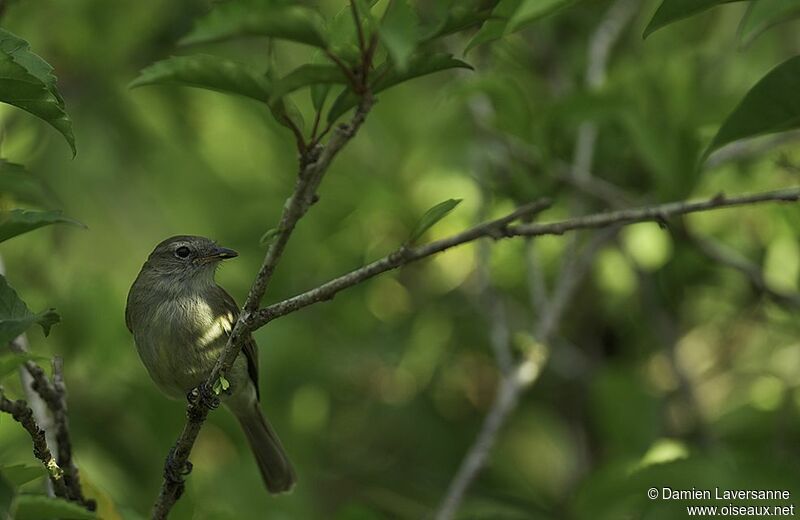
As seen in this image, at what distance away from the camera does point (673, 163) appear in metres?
3.77

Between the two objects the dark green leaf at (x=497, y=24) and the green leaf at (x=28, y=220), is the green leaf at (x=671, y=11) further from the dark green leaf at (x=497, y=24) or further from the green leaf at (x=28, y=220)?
the green leaf at (x=28, y=220)

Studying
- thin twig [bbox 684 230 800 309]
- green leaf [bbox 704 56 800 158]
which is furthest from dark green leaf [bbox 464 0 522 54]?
thin twig [bbox 684 230 800 309]

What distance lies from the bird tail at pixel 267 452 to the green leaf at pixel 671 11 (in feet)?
8.70

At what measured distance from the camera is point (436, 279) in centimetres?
544

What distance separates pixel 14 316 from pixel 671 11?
61.2 inches

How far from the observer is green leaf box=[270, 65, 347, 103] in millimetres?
1880

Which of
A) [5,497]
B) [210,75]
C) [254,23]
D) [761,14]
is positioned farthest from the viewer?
[761,14]

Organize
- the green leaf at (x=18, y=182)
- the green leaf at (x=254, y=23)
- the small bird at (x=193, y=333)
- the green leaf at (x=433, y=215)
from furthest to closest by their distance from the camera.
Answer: the small bird at (x=193, y=333)
the green leaf at (x=18, y=182)
the green leaf at (x=433, y=215)
the green leaf at (x=254, y=23)

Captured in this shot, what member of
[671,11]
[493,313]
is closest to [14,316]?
[671,11]

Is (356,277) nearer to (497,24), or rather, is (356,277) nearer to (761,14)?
(497,24)

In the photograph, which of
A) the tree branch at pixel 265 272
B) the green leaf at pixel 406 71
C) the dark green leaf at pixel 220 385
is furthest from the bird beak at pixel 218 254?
the green leaf at pixel 406 71

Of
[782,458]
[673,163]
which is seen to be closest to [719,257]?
[673,163]

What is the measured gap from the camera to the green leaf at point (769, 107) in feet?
8.04

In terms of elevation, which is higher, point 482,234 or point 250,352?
point 250,352
